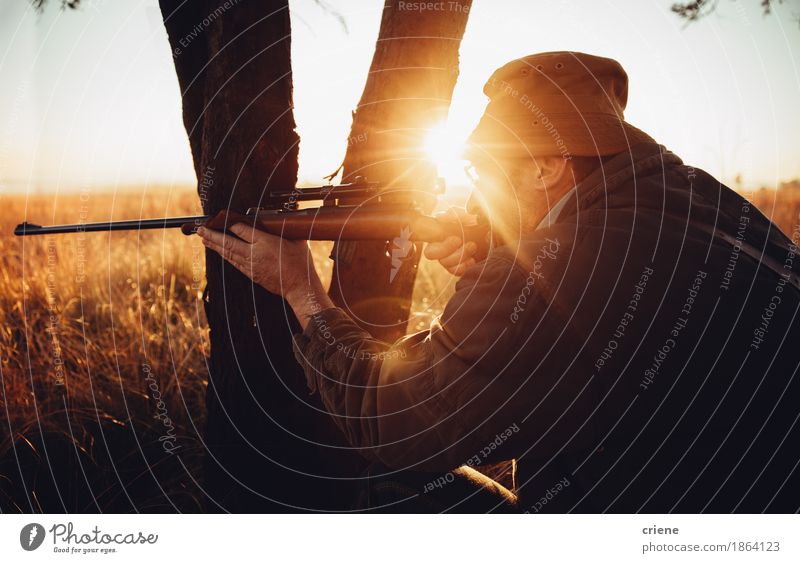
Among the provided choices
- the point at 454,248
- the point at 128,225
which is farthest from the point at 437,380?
the point at 128,225

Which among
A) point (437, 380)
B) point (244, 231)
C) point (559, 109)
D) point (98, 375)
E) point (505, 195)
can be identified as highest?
point (559, 109)

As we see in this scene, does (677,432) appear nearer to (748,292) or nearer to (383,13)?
(748,292)

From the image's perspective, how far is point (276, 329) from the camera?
246cm

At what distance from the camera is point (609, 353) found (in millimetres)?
1542

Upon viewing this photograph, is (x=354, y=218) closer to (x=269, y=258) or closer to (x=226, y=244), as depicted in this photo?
(x=269, y=258)

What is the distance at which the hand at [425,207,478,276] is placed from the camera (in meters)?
2.09

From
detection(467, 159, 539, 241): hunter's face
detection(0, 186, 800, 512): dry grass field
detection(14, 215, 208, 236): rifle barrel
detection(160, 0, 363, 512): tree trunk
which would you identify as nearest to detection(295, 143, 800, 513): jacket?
detection(467, 159, 539, 241): hunter's face

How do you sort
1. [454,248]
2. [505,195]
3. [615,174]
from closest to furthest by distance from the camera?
[615,174], [505,195], [454,248]

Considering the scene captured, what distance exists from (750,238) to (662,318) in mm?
460

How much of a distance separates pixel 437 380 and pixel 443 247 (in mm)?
685

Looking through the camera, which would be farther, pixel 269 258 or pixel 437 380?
pixel 269 258

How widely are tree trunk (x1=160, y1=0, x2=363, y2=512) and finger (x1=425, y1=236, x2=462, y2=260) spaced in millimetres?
726

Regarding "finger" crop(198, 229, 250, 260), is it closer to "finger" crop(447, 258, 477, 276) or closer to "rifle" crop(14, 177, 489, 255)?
"rifle" crop(14, 177, 489, 255)
